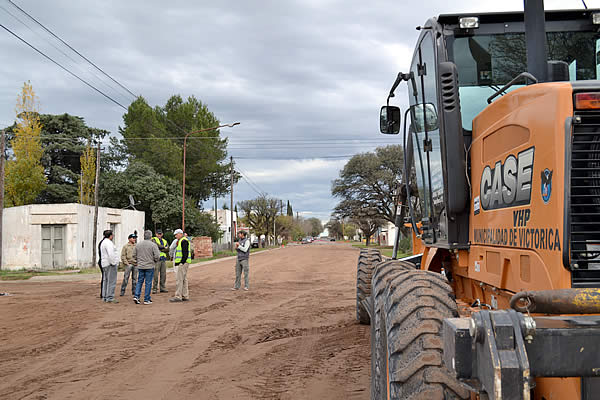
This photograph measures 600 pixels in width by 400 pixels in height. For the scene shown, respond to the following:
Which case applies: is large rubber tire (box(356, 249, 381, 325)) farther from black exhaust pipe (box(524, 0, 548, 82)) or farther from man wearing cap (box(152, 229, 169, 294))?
man wearing cap (box(152, 229, 169, 294))

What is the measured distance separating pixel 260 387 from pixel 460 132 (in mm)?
3735

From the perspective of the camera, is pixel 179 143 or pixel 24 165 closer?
pixel 24 165

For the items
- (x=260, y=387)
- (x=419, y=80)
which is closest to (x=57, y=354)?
(x=260, y=387)

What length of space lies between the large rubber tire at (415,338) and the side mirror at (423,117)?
4.69 feet

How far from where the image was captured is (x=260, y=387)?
631 cm

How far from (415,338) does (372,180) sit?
4977 cm

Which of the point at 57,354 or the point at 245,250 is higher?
the point at 245,250

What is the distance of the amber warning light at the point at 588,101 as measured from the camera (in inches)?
110

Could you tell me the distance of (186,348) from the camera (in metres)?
8.62

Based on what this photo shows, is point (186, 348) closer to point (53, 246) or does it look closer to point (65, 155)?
point (53, 246)

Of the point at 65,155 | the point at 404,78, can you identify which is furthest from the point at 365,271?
the point at 65,155

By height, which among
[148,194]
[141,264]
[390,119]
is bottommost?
[141,264]

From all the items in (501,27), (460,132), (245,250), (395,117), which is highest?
(501,27)

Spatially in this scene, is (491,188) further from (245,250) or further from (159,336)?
(245,250)
